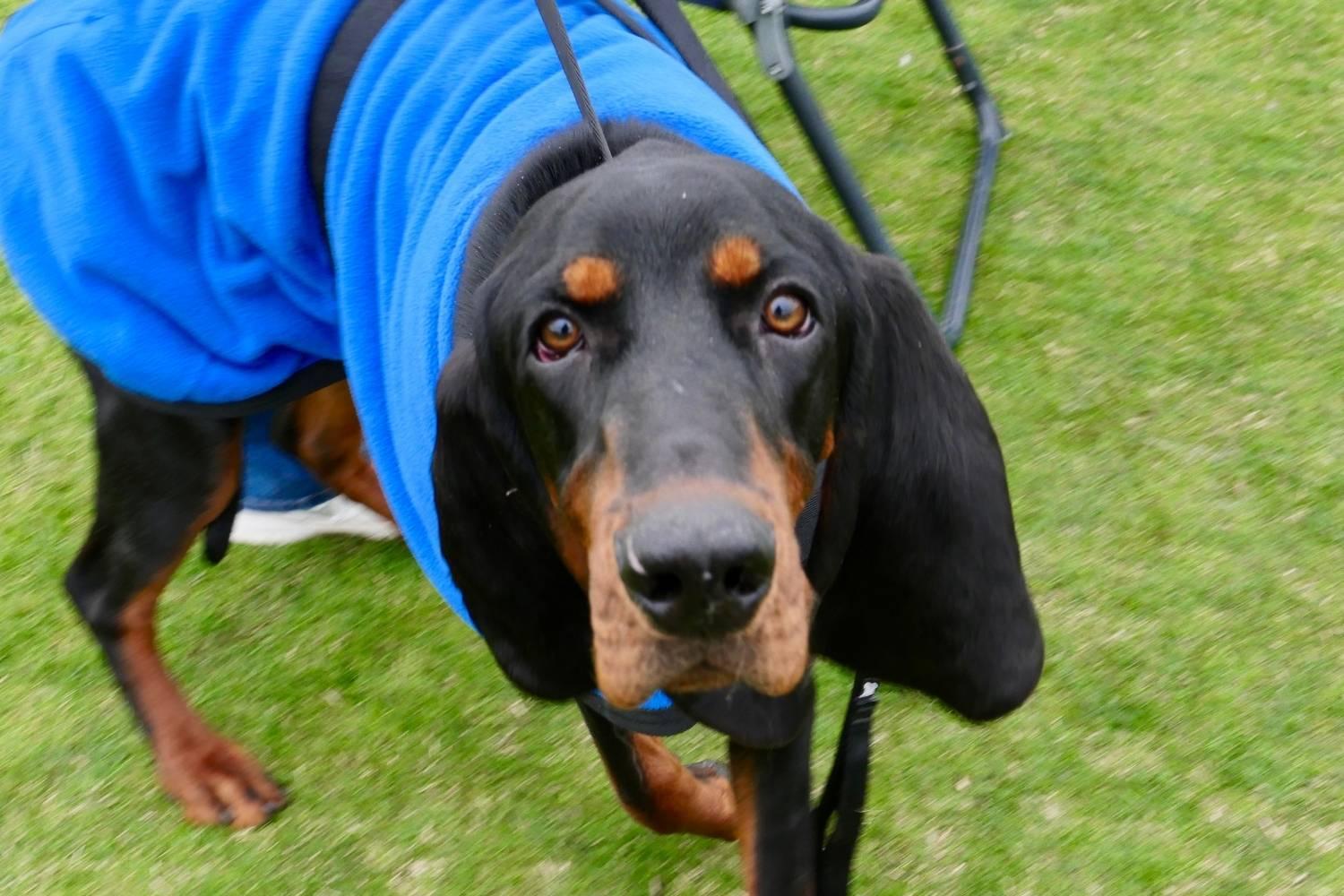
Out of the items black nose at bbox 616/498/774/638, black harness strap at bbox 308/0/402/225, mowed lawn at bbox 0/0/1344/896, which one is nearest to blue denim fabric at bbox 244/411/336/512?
mowed lawn at bbox 0/0/1344/896

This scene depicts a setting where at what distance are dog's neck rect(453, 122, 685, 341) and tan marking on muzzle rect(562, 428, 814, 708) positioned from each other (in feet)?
2.10

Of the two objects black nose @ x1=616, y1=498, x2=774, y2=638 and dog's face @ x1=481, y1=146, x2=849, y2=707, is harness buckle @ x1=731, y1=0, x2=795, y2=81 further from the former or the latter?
black nose @ x1=616, y1=498, x2=774, y2=638

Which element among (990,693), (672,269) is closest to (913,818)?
(990,693)

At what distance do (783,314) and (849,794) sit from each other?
103 cm

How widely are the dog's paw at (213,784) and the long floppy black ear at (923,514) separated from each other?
1734 millimetres

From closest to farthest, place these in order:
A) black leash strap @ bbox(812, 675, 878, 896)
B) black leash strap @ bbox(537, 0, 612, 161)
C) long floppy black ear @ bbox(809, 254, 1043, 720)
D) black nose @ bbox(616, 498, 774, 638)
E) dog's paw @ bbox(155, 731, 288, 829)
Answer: black nose @ bbox(616, 498, 774, 638) → long floppy black ear @ bbox(809, 254, 1043, 720) → black leash strap @ bbox(537, 0, 612, 161) → black leash strap @ bbox(812, 675, 878, 896) → dog's paw @ bbox(155, 731, 288, 829)

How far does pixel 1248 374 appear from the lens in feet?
13.1

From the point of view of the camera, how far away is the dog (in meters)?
1.94

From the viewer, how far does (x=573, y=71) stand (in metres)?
2.44

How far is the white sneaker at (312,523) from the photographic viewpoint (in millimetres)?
3949

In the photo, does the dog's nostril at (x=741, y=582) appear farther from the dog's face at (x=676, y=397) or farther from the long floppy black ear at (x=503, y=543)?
the long floppy black ear at (x=503, y=543)

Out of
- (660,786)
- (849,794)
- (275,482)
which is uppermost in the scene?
(275,482)

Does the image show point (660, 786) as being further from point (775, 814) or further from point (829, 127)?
point (829, 127)

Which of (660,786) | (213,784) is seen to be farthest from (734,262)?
(213,784)
